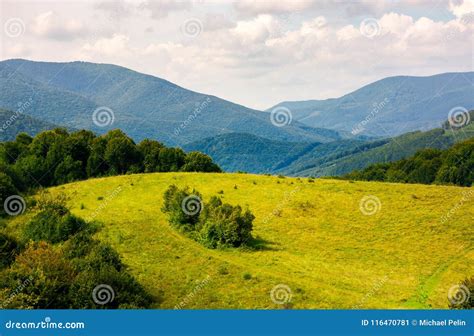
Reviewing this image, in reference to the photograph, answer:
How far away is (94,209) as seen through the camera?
5216 cm

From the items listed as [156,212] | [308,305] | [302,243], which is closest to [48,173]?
[156,212]

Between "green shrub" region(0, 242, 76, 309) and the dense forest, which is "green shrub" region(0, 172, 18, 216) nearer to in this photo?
the dense forest

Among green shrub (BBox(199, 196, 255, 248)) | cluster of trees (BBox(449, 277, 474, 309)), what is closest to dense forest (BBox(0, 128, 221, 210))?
green shrub (BBox(199, 196, 255, 248))

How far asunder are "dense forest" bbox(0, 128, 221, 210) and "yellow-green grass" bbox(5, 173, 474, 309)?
13520 mm

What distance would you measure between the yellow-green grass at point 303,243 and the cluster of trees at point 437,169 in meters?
61.0

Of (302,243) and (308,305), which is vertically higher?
(302,243)

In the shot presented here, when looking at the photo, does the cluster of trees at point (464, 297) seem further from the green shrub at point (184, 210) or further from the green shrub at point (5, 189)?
the green shrub at point (5, 189)

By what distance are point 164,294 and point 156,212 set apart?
2061cm

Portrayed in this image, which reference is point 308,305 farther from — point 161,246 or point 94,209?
point 94,209

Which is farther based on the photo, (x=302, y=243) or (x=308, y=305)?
(x=302, y=243)

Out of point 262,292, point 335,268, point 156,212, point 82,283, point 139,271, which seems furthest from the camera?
point 156,212

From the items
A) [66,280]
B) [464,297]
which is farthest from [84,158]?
[464,297]

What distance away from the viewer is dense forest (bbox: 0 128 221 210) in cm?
7525

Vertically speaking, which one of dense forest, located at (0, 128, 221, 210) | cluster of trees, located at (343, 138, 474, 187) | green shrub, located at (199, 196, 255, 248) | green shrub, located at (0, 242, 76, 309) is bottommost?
green shrub, located at (0, 242, 76, 309)
